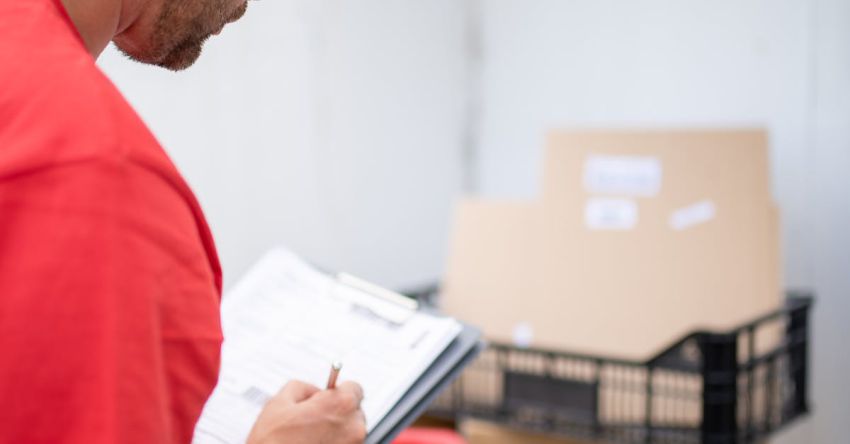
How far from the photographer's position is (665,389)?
113cm

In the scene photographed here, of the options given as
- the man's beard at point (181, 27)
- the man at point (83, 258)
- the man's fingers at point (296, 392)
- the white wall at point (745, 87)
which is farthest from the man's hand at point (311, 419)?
the white wall at point (745, 87)

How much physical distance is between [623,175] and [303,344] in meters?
0.78

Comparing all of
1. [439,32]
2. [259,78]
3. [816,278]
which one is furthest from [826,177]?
[259,78]

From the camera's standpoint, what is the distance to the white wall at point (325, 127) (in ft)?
4.38

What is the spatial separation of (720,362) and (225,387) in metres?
0.66

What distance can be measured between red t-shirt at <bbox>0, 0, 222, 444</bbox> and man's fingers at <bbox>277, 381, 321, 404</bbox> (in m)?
0.19

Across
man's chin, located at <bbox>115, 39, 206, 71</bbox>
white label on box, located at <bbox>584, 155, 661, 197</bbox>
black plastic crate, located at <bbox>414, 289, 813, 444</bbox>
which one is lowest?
black plastic crate, located at <bbox>414, 289, 813, 444</bbox>

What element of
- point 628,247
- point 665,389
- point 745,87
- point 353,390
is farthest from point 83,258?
point 745,87

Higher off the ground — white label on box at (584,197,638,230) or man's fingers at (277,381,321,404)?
white label on box at (584,197,638,230)

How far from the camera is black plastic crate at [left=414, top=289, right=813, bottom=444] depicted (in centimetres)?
106

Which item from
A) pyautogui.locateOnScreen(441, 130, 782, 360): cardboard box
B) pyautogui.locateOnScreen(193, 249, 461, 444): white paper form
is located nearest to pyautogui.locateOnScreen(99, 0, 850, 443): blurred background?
pyautogui.locateOnScreen(441, 130, 782, 360): cardboard box

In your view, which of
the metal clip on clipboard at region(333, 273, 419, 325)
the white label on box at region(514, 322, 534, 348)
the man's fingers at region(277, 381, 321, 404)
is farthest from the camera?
the white label on box at region(514, 322, 534, 348)

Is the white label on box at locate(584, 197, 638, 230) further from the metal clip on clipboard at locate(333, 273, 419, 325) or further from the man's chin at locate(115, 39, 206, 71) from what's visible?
the man's chin at locate(115, 39, 206, 71)

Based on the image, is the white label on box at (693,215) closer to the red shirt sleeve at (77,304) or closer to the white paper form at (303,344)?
the white paper form at (303,344)
